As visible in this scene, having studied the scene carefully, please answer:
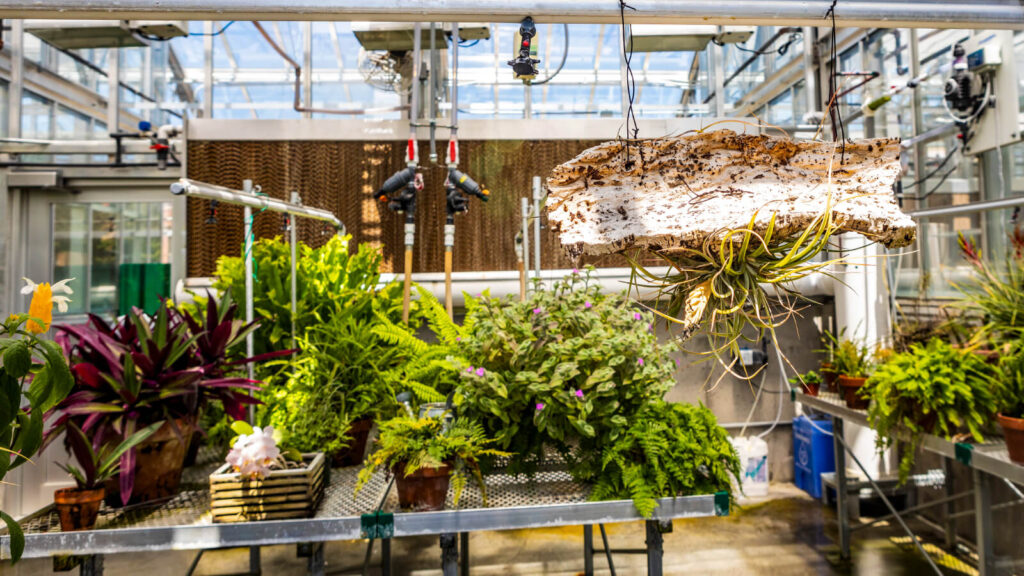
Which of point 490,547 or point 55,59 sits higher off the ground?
point 55,59

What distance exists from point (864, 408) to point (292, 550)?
3.35 m

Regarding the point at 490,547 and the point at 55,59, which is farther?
the point at 55,59

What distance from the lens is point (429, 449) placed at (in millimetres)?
1604

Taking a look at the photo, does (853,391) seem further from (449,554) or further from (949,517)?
(449,554)

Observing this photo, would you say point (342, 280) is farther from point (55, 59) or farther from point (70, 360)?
point (55, 59)

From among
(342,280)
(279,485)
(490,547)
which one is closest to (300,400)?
(279,485)

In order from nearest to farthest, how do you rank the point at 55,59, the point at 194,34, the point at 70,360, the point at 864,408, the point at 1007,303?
the point at 70,360, the point at 1007,303, the point at 864,408, the point at 194,34, the point at 55,59

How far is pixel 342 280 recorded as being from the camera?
245 centimetres

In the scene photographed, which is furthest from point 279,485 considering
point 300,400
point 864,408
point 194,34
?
point 194,34

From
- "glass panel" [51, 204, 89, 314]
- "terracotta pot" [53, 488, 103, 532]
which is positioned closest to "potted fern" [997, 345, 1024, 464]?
"terracotta pot" [53, 488, 103, 532]

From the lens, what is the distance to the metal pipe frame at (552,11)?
1.00 meters

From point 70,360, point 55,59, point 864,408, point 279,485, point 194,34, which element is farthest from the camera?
point 55,59

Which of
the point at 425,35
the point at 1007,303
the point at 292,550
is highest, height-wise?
the point at 425,35

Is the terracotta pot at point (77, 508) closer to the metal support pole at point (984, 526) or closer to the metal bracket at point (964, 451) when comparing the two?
the metal bracket at point (964, 451)
